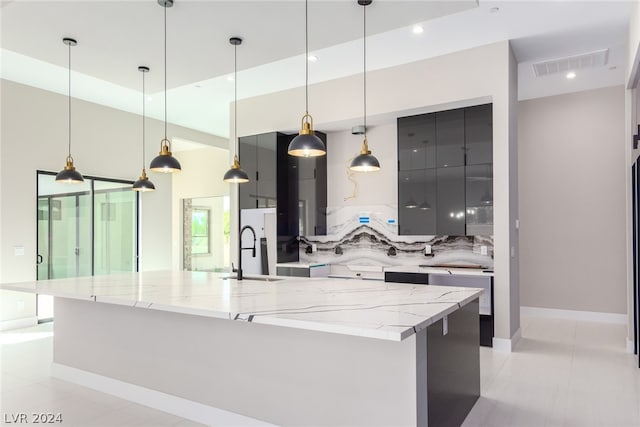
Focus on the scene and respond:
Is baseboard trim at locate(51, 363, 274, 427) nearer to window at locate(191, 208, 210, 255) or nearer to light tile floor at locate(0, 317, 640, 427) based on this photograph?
light tile floor at locate(0, 317, 640, 427)

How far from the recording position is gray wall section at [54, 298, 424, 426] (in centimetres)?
226

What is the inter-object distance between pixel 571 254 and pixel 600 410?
3574 millimetres

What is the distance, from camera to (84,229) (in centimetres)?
678

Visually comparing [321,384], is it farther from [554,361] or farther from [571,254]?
[571,254]

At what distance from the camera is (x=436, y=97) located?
483 cm

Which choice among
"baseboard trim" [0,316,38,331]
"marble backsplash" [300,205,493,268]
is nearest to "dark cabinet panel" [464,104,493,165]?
"marble backsplash" [300,205,493,268]

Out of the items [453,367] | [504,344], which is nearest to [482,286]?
[504,344]

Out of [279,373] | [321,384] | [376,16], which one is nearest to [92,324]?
[279,373]

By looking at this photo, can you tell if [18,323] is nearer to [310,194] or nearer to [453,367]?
[310,194]

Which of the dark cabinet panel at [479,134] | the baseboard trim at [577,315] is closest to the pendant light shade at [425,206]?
the dark cabinet panel at [479,134]

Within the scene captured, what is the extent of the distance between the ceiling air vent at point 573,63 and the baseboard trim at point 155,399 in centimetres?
490

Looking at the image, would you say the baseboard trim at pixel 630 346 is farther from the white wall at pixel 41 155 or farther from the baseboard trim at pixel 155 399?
the white wall at pixel 41 155

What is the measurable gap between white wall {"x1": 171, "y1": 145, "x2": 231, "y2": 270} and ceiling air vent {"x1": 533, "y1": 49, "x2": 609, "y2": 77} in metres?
6.39

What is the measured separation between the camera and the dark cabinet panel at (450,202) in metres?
4.87
